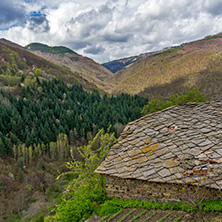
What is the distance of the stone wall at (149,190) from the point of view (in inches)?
244

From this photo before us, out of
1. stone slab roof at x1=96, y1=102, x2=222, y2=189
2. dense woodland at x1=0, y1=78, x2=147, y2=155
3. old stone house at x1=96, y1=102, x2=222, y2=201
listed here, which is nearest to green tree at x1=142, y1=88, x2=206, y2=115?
dense woodland at x1=0, y1=78, x2=147, y2=155

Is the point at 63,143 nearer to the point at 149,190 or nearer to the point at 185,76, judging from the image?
the point at 149,190

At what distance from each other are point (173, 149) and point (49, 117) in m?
42.9

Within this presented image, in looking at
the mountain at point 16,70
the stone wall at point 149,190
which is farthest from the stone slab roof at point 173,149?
the mountain at point 16,70

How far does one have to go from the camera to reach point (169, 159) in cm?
722

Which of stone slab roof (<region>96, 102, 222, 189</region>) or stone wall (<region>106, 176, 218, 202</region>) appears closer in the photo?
stone wall (<region>106, 176, 218, 202</region>)

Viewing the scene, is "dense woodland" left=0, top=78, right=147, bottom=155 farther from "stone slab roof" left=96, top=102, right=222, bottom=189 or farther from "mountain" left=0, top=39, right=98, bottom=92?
"stone slab roof" left=96, top=102, right=222, bottom=189

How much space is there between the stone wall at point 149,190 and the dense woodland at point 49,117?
23537 millimetres

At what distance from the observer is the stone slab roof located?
254 inches

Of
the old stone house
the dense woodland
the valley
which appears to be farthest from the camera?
the dense woodland

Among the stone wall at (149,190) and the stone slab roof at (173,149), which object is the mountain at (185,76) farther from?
the stone wall at (149,190)

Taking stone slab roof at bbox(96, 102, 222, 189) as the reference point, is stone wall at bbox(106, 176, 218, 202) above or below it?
below

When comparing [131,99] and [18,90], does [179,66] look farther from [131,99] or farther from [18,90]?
[18,90]

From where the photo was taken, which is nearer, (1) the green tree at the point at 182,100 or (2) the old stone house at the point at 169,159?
(2) the old stone house at the point at 169,159
